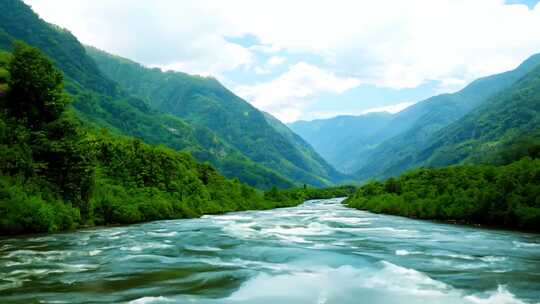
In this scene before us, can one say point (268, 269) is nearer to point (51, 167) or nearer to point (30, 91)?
point (51, 167)

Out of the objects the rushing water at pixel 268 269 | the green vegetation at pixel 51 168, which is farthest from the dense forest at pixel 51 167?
the rushing water at pixel 268 269

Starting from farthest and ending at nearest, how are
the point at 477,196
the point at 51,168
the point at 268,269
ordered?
the point at 477,196 < the point at 51,168 < the point at 268,269

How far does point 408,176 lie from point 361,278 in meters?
82.2

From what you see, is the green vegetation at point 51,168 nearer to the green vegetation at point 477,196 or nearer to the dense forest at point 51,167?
the dense forest at point 51,167

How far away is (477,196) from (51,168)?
161 ft

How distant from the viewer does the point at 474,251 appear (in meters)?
32.3

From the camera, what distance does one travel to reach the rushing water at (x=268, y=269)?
19.3m

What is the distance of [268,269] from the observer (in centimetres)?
2573

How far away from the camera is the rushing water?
63.4 feet

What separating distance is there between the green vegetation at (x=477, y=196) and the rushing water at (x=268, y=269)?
360 inches

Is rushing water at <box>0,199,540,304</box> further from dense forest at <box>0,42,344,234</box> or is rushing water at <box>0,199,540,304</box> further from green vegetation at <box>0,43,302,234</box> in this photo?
dense forest at <box>0,42,344,234</box>

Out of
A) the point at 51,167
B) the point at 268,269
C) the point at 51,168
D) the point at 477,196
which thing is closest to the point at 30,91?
the point at 51,167

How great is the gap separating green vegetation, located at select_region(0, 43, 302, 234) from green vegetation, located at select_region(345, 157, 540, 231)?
40.4 metres

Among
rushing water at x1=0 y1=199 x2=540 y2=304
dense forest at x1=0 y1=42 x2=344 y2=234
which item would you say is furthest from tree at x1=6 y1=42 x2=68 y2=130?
rushing water at x1=0 y1=199 x2=540 y2=304
